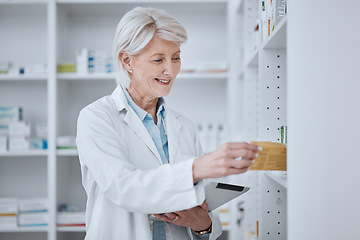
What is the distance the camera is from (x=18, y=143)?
2920 mm

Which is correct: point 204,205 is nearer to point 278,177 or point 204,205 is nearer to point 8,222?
point 278,177

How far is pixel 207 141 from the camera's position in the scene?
9.57 ft

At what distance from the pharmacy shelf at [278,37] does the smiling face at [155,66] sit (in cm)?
36

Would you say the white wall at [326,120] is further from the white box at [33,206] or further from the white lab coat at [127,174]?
the white box at [33,206]

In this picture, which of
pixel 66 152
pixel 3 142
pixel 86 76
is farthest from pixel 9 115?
pixel 86 76

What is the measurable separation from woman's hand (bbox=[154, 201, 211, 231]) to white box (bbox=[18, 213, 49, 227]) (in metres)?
1.89

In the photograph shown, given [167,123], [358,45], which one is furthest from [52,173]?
[358,45]

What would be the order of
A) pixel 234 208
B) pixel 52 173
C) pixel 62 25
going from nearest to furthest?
1. pixel 234 208
2. pixel 52 173
3. pixel 62 25

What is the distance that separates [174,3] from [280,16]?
1798mm

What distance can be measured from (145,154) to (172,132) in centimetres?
20

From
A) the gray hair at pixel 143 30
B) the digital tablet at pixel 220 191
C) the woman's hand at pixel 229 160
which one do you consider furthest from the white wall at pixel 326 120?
the gray hair at pixel 143 30

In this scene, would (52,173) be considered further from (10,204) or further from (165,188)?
(165,188)

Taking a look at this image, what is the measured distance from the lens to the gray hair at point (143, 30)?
4.69ft

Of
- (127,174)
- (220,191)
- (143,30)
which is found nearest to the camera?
(127,174)
